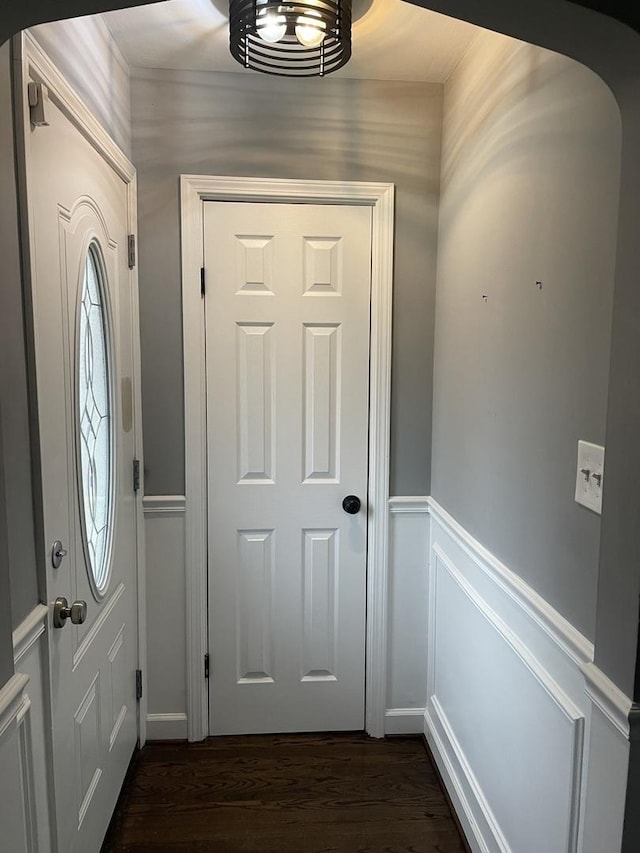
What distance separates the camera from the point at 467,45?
1.88m

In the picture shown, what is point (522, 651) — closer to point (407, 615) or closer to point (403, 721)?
point (407, 615)

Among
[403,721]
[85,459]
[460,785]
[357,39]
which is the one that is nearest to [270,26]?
[357,39]

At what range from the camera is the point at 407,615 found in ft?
7.73

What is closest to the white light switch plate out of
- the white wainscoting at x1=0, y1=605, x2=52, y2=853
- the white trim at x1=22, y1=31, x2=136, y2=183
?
the white wainscoting at x1=0, y1=605, x2=52, y2=853

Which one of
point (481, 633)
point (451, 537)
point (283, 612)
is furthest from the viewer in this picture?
point (283, 612)

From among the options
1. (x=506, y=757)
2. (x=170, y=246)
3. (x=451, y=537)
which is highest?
(x=170, y=246)

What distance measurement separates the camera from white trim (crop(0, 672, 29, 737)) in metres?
1.04

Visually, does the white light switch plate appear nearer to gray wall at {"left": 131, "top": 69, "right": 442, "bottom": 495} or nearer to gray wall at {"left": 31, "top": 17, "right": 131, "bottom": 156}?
gray wall at {"left": 131, "top": 69, "right": 442, "bottom": 495}

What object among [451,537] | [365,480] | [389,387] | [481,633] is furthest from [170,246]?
[481,633]

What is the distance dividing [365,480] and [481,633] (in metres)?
0.76

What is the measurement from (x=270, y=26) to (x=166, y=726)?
7.86ft

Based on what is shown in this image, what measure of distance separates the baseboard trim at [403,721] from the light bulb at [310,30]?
2.36 meters

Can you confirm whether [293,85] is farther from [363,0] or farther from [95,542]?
[95,542]

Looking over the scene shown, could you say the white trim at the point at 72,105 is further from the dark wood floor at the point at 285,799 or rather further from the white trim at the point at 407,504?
the dark wood floor at the point at 285,799
